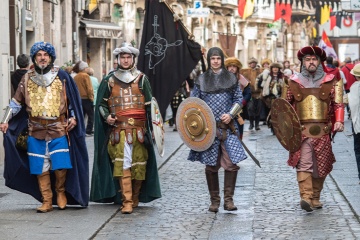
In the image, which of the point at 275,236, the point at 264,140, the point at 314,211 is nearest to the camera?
the point at 275,236

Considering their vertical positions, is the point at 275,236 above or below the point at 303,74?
below

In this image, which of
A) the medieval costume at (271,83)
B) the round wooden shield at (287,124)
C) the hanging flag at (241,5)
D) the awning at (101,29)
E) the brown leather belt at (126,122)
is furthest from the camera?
the hanging flag at (241,5)

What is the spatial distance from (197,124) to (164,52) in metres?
4.94

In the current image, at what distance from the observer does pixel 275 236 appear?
A: 1020 cm

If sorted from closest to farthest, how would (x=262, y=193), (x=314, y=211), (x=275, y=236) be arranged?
1. (x=275, y=236)
2. (x=314, y=211)
3. (x=262, y=193)

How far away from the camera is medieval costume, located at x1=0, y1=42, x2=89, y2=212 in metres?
11.9

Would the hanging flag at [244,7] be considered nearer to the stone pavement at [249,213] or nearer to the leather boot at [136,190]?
the stone pavement at [249,213]

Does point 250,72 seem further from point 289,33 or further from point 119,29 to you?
point 289,33

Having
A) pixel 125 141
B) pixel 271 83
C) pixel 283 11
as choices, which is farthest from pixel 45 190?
pixel 283 11

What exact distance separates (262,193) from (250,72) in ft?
50.0

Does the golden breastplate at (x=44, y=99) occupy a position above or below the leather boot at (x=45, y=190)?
above

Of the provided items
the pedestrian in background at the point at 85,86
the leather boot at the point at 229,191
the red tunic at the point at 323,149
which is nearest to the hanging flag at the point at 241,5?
the pedestrian in background at the point at 85,86

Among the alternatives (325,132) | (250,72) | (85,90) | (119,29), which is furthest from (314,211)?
(119,29)

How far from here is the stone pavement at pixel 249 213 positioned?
1044 centimetres
